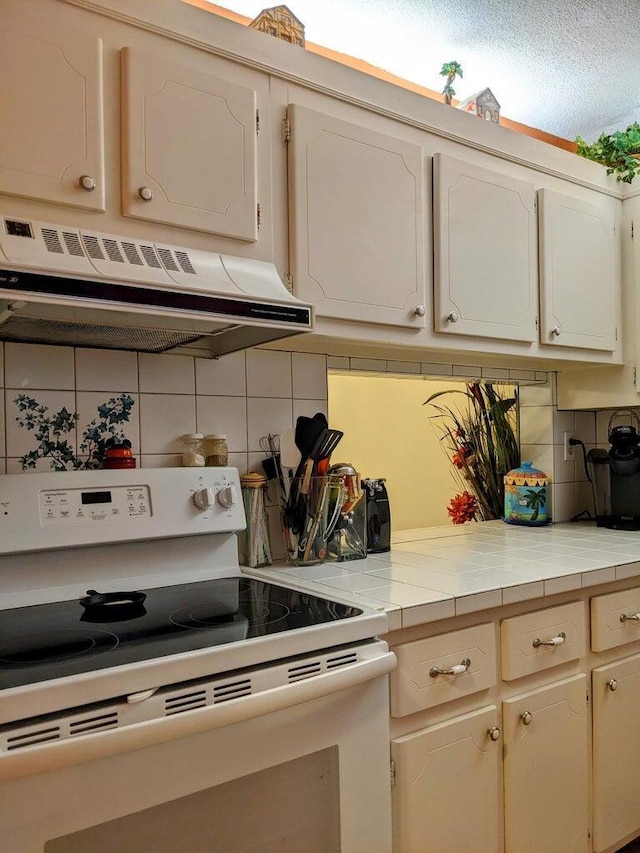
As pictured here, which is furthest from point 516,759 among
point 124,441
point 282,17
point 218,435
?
point 282,17

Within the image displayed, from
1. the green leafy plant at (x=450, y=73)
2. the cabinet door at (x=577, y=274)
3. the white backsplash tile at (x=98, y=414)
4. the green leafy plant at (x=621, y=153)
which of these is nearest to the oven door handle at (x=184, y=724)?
the white backsplash tile at (x=98, y=414)

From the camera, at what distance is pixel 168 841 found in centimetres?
99

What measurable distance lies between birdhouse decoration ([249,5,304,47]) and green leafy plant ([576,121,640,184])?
4.18 feet

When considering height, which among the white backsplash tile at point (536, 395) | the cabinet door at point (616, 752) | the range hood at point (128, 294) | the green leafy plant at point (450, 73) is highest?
the green leafy plant at point (450, 73)

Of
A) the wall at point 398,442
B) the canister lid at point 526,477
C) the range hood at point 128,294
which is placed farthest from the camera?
the wall at point 398,442

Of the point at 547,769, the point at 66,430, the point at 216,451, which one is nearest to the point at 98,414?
the point at 66,430

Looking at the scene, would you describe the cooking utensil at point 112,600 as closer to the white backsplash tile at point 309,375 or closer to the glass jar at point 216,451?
the glass jar at point 216,451

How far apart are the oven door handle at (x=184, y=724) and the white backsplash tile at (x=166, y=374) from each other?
2.75 feet

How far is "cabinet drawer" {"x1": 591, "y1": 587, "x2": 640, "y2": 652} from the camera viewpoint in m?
1.71

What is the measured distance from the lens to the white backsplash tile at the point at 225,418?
5.71 feet

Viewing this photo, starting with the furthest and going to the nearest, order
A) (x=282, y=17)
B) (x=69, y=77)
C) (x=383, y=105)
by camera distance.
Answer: (x=383, y=105) < (x=282, y=17) < (x=69, y=77)

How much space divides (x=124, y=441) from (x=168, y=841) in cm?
84

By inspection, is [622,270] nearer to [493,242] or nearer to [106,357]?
[493,242]

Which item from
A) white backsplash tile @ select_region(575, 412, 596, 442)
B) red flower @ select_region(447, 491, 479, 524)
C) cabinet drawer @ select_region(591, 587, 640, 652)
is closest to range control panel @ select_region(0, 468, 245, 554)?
cabinet drawer @ select_region(591, 587, 640, 652)
